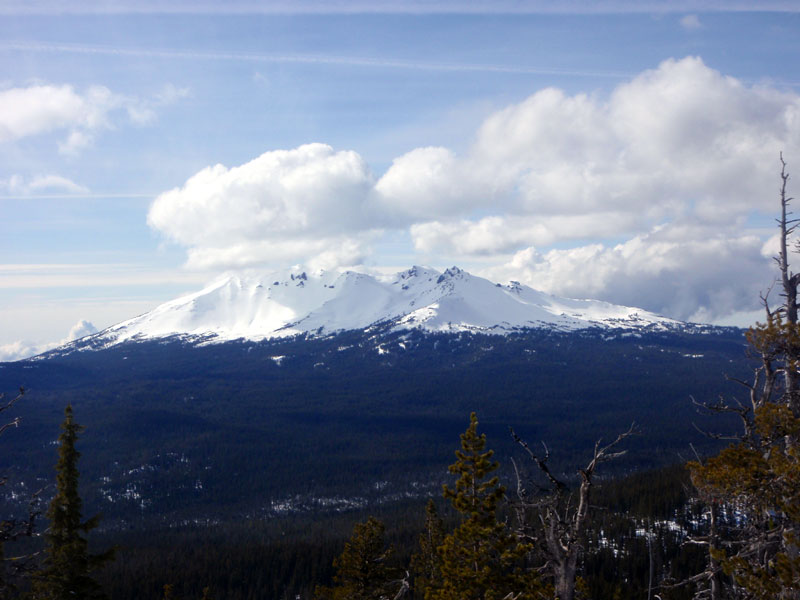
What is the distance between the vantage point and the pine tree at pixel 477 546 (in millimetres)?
14383

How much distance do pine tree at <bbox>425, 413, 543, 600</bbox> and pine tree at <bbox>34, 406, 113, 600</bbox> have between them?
13.0 meters

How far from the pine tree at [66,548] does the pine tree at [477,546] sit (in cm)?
1302

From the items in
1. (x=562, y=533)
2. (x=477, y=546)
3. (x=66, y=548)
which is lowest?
(x=66, y=548)

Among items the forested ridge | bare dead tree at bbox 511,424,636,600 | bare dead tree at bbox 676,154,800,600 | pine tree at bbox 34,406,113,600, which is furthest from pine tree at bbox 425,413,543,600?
pine tree at bbox 34,406,113,600

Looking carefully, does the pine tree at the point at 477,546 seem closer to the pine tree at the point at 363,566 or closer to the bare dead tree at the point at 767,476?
the bare dead tree at the point at 767,476

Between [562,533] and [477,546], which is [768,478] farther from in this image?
[477,546]

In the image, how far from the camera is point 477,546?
591 inches

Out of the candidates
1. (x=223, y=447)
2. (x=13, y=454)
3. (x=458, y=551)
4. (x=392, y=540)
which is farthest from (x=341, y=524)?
(x=13, y=454)

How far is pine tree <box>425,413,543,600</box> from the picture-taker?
14.4m

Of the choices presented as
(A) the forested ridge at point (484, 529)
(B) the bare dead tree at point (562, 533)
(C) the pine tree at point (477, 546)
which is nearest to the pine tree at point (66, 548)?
(A) the forested ridge at point (484, 529)

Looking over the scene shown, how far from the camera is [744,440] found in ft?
47.4

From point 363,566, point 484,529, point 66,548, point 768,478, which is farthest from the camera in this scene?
point 363,566

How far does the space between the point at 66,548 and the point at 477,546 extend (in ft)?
47.7

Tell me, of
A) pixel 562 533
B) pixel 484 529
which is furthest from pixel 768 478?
pixel 484 529
